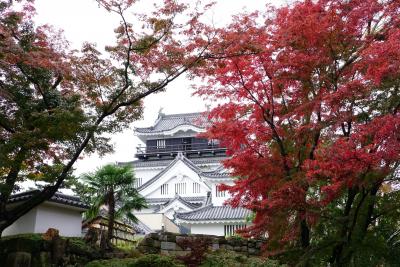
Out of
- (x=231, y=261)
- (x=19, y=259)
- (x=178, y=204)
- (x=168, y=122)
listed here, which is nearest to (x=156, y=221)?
(x=178, y=204)

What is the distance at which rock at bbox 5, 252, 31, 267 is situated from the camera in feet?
37.4

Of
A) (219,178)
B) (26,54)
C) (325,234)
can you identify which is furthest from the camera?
(219,178)

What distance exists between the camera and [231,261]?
41.8 feet

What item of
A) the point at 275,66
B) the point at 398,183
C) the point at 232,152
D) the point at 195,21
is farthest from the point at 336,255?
the point at 195,21

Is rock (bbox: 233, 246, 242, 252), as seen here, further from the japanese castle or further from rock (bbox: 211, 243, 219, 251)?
the japanese castle

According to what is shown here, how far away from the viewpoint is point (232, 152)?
11.3 metres

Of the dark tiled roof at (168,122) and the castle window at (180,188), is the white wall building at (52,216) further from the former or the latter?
the dark tiled roof at (168,122)

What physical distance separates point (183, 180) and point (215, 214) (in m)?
16.1

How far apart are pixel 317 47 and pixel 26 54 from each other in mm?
6295

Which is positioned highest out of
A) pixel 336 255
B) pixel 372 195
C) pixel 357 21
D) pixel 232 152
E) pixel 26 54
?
pixel 357 21

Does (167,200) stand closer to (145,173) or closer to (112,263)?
(145,173)

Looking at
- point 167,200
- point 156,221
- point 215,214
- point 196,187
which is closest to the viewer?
point 215,214

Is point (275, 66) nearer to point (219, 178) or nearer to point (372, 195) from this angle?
point (372, 195)

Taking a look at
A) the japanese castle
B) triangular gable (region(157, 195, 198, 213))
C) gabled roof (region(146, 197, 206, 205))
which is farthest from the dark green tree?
gabled roof (region(146, 197, 206, 205))
